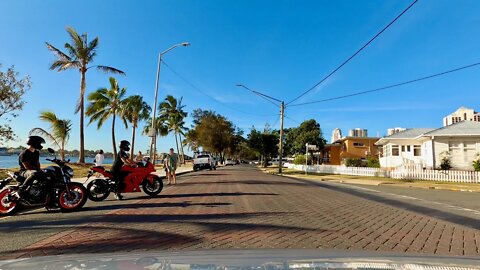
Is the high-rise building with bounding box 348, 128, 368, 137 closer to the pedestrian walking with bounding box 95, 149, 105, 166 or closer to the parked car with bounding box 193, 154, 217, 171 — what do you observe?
the parked car with bounding box 193, 154, 217, 171

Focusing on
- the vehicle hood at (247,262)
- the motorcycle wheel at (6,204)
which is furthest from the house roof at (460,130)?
the vehicle hood at (247,262)

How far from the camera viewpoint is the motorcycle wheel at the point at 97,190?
11.7m

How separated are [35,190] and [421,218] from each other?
31.0 feet

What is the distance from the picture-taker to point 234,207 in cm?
1002

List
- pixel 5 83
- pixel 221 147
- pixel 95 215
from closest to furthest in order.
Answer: pixel 95 215, pixel 5 83, pixel 221 147

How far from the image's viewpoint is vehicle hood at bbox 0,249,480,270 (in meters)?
2.94

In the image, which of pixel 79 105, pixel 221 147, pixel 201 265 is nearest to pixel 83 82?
pixel 79 105

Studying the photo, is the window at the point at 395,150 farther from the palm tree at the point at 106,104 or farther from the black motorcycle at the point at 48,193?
Answer: the black motorcycle at the point at 48,193

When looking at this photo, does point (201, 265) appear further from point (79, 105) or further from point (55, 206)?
point (79, 105)

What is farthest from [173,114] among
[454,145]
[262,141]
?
[454,145]

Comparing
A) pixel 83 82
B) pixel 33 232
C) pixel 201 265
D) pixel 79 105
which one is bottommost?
pixel 33 232

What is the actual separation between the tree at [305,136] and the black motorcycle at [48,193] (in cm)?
6102

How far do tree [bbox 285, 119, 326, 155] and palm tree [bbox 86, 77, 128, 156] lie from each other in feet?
127

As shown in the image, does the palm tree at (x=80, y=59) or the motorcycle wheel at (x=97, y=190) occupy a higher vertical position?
the palm tree at (x=80, y=59)
